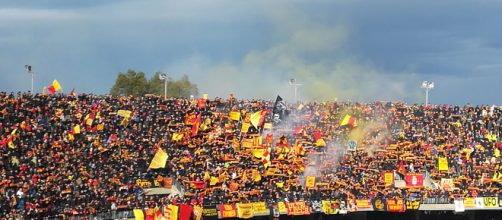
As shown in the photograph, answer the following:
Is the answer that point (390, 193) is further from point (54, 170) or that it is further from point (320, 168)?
point (54, 170)

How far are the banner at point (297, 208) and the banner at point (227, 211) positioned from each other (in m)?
3.89

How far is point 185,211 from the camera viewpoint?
53375 millimetres

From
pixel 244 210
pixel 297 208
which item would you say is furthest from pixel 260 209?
pixel 297 208

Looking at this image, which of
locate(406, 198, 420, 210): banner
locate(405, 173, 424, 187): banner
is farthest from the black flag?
locate(406, 198, 420, 210): banner

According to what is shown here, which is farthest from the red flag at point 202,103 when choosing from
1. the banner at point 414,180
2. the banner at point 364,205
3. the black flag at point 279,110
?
the banner at point 414,180

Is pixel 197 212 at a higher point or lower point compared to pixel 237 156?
lower

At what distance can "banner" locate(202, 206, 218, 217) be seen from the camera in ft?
184

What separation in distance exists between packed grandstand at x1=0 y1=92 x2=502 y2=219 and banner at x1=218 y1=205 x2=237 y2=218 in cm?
6

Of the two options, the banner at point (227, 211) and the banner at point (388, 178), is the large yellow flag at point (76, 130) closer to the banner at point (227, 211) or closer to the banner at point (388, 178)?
the banner at point (227, 211)

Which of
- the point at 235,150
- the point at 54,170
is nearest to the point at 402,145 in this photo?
the point at 235,150

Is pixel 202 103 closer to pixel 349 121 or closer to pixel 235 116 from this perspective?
pixel 235 116

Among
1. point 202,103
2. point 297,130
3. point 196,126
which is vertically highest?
point 202,103

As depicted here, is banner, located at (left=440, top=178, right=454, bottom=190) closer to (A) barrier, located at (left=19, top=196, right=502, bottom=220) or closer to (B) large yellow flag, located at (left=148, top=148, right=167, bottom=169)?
(A) barrier, located at (left=19, top=196, right=502, bottom=220)

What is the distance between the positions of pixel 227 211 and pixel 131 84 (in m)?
58.0
